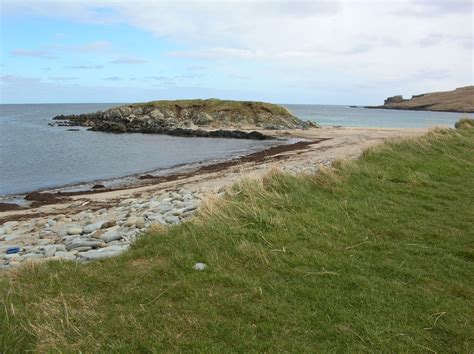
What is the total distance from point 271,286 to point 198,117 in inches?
2308

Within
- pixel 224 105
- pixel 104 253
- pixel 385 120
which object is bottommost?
pixel 385 120

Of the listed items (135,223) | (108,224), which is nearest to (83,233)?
(108,224)

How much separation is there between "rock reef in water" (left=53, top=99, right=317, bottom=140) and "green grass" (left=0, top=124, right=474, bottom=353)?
4618 centimetres

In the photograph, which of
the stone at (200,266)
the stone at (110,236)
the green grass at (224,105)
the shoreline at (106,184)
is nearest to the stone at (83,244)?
the stone at (110,236)

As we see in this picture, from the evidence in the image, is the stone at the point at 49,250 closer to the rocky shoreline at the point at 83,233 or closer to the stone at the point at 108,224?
the rocky shoreline at the point at 83,233

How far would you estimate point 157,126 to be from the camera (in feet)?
193

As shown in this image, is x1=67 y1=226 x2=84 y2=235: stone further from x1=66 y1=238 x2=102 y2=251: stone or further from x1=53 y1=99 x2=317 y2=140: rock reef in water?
x1=53 y1=99 x2=317 y2=140: rock reef in water

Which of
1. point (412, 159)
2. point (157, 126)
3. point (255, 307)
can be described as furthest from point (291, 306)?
point (157, 126)

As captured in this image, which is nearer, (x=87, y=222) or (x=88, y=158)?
(x=87, y=222)

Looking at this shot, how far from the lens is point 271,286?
197 inches

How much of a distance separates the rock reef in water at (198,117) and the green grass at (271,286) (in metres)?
46.2

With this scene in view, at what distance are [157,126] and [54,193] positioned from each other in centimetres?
4077

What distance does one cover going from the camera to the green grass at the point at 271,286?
3.99 m

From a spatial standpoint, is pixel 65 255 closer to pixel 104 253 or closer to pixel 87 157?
pixel 104 253
